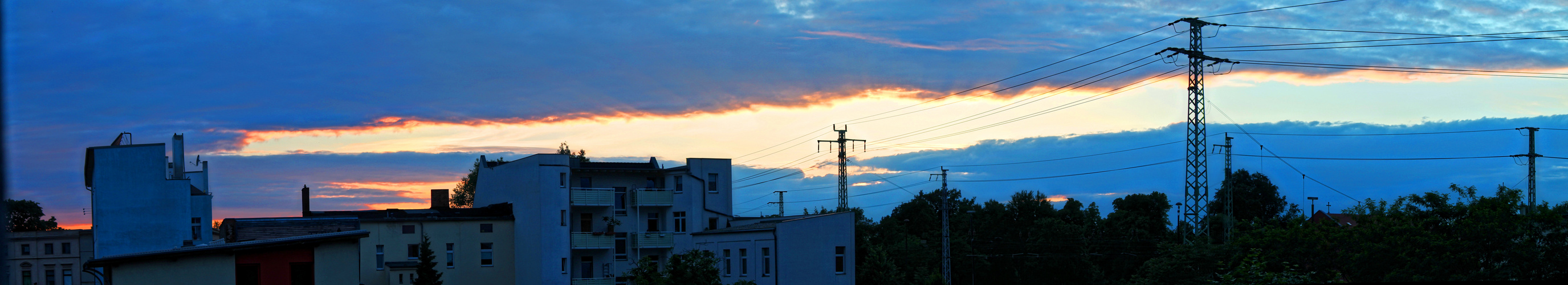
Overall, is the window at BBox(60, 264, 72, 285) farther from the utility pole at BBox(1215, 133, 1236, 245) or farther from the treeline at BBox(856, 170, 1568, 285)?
the utility pole at BBox(1215, 133, 1236, 245)

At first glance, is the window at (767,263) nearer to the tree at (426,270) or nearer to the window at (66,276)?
the tree at (426,270)

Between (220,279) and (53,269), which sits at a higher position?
(220,279)

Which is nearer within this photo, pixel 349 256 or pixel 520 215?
pixel 349 256

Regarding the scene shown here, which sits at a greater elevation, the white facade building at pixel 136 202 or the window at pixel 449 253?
the white facade building at pixel 136 202

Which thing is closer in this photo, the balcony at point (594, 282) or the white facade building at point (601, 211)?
the white facade building at point (601, 211)

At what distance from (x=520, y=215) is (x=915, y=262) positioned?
57.0 m

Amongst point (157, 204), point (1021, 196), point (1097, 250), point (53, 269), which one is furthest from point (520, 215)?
point (1021, 196)

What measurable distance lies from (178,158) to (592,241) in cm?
2431

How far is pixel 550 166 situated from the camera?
59.5 m

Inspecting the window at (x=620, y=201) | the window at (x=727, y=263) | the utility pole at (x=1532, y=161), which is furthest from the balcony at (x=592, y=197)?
the utility pole at (x=1532, y=161)

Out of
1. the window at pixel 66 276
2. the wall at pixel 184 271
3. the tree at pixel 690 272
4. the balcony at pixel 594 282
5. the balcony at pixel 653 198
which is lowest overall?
the window at pixel 66 276

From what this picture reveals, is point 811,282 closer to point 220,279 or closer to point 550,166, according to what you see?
point 550,166

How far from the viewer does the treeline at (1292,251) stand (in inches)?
1401

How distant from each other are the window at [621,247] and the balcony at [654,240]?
726 millimetres
